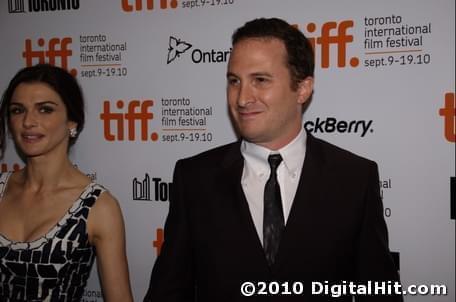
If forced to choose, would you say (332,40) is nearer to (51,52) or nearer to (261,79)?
(261,79)

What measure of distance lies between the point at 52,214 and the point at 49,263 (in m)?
0.22

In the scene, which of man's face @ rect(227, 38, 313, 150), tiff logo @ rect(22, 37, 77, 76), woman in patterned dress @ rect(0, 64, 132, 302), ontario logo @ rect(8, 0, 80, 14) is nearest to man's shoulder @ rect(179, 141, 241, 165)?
man's face @ rect(227, 38, 313, 150)

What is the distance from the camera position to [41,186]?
7.25ft

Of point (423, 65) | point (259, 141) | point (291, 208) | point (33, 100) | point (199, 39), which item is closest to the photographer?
point (291, 208)

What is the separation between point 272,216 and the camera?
1706mm

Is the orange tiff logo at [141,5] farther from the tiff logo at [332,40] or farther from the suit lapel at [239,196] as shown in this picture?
the suit lapel at [239,196]

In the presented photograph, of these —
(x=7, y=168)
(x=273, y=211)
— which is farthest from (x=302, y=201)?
(x=7, y=168)

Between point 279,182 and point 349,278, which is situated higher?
point 279,182

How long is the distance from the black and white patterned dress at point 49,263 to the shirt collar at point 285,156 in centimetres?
81

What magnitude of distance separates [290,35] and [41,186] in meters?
1.32

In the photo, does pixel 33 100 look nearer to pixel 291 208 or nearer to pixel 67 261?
pixel 67 261

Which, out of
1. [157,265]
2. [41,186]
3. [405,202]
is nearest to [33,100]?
[41,186]

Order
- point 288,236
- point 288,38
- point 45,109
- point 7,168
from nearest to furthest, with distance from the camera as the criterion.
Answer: point 288,236, point 288,38, point 45,109, point 7,168

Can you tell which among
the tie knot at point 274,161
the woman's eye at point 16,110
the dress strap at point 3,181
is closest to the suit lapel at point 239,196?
the tie knot at point 274,161
